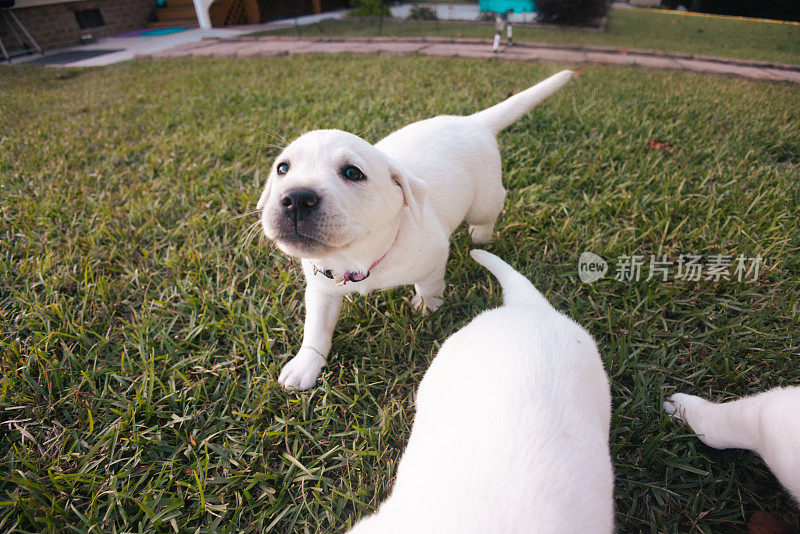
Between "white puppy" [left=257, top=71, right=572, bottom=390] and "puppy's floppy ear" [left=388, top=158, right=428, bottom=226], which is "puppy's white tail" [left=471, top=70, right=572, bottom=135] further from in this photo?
"puppy's floppy ear" [left=388, top=158, right=428, bottom=226]

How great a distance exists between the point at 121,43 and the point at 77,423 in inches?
580

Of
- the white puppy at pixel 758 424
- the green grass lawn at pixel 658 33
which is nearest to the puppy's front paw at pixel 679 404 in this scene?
the white puppy at pixel 758 424

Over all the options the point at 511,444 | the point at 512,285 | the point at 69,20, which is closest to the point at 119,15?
the point at 69,20

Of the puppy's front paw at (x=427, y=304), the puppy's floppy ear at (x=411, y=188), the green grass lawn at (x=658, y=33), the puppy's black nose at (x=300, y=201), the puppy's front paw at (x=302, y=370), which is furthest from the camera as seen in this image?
the green grass lawn at (x=658, y=33)

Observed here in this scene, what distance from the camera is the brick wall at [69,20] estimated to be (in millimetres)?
11461

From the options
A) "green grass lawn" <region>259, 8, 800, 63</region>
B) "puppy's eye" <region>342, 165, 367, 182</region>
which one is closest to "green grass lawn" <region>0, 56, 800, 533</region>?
"puppy's eye" <region>342, 165, 367, 182</region>

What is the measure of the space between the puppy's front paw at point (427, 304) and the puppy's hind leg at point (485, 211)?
0.67m

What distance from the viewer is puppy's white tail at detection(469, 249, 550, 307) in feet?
5.44

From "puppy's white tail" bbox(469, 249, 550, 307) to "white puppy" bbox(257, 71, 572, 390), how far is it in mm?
286

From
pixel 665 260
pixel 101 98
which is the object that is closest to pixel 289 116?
pixel 101 98

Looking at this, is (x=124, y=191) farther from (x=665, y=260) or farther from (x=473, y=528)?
(x=665, y=260)

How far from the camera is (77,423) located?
1.75 metres

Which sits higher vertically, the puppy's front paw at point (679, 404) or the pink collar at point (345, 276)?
the pink collar at point (345, 276)

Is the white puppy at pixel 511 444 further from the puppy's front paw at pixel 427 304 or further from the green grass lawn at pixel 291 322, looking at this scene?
the puppy's front paw at pixel 427 304
